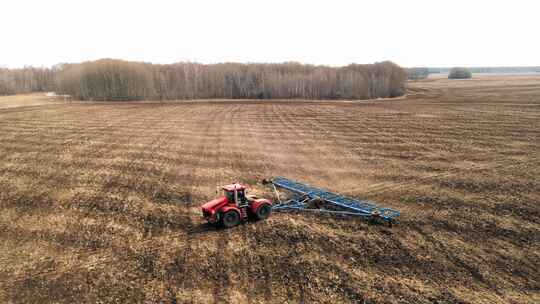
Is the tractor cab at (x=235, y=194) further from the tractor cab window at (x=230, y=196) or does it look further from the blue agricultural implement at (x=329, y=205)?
the blue agricultural implement at (x=329, y=205)

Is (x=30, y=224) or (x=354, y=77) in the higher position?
(x=354, y=77)

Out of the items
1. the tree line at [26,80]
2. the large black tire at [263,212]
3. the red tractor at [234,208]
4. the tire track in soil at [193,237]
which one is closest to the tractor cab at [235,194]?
the red tractor at [234,208]

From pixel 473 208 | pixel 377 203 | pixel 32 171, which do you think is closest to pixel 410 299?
pixel 377 203

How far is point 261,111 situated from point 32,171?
36589mm

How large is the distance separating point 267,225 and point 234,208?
1.70m

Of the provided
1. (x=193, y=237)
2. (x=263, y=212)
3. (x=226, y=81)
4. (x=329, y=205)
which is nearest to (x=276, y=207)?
(x=263, y=212)

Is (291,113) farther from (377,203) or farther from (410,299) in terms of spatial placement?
(410,299)

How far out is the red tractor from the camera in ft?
46.9

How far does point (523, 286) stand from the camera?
420 inches

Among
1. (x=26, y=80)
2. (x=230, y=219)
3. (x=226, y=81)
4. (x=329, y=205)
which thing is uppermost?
(x=26, y=80)

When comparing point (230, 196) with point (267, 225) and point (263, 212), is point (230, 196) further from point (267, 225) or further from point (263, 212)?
point (267, 225)

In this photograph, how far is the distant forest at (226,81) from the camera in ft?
254

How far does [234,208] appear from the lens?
14.5 metres

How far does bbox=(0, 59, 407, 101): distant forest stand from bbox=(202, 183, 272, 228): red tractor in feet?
228
